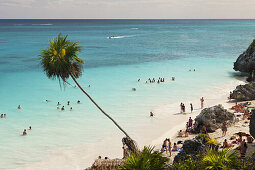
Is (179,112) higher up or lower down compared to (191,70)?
lower down

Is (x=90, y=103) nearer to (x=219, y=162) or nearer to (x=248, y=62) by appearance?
(x=219, y=162)

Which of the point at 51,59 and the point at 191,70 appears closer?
the point at 51,59

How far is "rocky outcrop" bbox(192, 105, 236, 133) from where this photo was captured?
24.2 meters

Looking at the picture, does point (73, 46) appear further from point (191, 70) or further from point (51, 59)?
point (191, 70)

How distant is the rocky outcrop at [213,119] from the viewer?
24.2m

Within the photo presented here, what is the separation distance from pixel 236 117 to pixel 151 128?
854 cm

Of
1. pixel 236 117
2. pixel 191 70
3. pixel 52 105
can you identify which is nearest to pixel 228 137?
pixel 236 117

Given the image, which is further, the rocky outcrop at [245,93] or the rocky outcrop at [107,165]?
the rocky outcrop at [245,93]

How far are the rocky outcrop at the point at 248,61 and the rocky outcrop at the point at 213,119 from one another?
26834mm

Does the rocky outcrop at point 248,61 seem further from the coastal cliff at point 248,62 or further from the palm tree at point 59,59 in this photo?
Answer: the palm tree at point 59,59

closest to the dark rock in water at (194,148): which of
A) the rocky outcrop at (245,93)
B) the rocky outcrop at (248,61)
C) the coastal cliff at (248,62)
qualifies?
the rocky outcrop at (245,93)

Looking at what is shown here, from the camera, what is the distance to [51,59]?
15141 millimetres

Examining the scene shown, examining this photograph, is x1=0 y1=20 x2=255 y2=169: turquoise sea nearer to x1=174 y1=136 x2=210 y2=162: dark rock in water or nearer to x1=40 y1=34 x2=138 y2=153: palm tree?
x1=40 y1=34 x2=138 y2=153: palm tree

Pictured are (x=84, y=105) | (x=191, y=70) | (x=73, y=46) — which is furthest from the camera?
(x=191, y=70)
